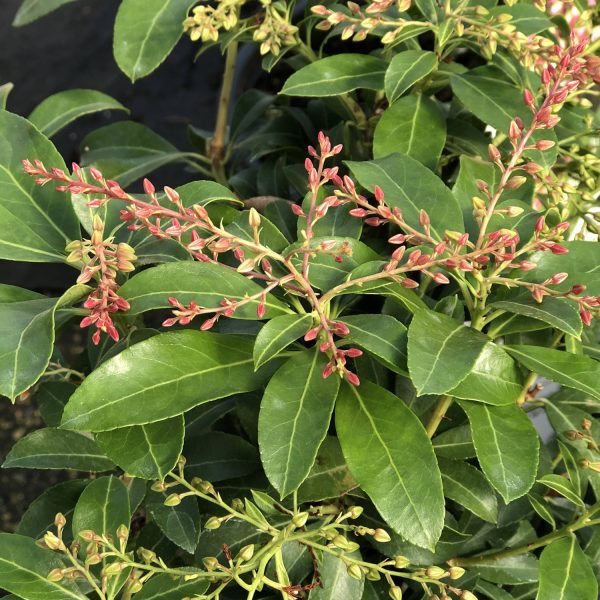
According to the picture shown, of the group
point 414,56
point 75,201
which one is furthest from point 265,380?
point 414,56

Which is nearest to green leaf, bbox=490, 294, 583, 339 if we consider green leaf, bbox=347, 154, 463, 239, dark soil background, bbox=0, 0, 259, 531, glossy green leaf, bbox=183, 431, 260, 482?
green leaf, bbox=347, 154, 463, 239

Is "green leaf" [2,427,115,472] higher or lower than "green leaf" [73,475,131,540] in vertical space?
higher

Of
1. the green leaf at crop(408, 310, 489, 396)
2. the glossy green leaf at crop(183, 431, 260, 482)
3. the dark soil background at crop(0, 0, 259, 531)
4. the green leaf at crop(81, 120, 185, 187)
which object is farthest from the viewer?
the dark soil background at crop(0, 0, 259, 531)

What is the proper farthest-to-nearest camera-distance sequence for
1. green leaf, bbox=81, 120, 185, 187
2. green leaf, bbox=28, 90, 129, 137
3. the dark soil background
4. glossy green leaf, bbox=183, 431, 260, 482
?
the dark soil background, green leaf, bbox=81, 120, 185, 187, green leaf, bbox=28, 90, 129, 137, glossy green leaf, bbox=183, 431, 260, 482

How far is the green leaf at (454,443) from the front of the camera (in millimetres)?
848

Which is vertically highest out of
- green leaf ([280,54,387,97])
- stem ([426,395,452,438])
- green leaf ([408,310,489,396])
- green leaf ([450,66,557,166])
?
green leaf ([280,54,387,97])

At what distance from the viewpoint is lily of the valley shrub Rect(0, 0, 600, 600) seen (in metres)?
0.70

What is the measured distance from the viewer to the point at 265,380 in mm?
782

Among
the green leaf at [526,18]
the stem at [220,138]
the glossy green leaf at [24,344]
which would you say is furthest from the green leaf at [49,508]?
the green leaf at [526,18]

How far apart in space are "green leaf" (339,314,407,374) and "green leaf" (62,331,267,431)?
0.11m

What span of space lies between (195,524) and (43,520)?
194 mm

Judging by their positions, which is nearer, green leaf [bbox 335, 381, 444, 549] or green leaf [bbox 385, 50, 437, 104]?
green leaf [bbox 335, 381, 444, 549]

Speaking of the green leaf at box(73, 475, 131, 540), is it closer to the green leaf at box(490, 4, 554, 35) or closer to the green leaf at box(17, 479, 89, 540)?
the green leaf at box(17, 479, 89, 540)

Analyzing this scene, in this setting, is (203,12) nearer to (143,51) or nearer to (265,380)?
(143,51)
